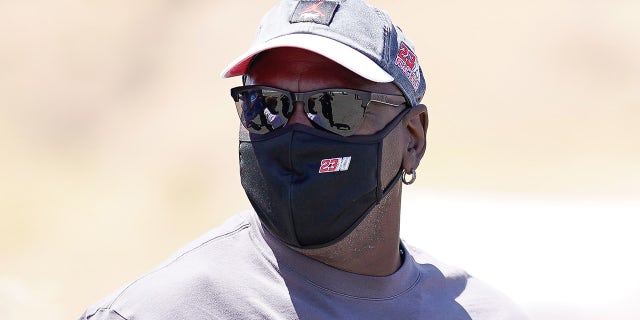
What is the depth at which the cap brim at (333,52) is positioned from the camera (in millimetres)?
2977

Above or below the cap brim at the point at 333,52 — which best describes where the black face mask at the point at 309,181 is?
below

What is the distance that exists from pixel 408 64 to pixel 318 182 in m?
0.55

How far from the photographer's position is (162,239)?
1116 centimetres

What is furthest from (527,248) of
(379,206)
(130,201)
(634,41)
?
(634,41)

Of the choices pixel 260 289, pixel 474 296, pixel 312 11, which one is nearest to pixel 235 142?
pixel 474 296

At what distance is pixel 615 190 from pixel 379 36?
9183 millimetres

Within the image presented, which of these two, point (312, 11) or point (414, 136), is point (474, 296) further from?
point (312, 11)

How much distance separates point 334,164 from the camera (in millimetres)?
3059

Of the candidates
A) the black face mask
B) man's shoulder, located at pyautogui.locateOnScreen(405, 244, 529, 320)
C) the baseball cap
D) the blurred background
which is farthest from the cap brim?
the blurred background

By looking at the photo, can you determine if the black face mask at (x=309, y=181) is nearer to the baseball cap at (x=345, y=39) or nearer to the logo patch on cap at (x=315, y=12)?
the baseball cap at (x=345, y=39)

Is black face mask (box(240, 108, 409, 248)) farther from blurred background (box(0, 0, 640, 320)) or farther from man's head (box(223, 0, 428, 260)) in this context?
blurred background (box(0, 0, 640, 320))

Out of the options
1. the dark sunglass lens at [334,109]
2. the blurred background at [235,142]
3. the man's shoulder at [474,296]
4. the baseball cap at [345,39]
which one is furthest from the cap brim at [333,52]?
the blurred background at [235,142]

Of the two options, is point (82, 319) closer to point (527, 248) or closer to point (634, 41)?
point (527, 248)

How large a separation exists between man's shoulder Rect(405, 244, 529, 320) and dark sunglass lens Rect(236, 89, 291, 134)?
841 millimetres
